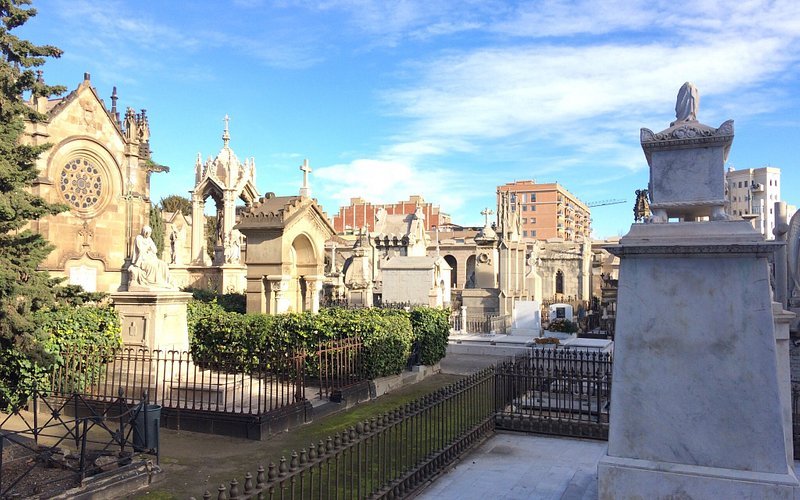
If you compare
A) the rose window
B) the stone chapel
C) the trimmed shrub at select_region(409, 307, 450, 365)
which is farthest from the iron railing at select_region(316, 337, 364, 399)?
the rose window

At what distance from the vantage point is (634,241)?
5.13 metres

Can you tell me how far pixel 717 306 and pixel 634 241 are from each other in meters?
0.88

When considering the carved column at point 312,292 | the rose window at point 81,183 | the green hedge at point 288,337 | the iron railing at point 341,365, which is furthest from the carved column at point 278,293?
the rose window at point 81,183

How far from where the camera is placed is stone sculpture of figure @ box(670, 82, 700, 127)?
5465 mm

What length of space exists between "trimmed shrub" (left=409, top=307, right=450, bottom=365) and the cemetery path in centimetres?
453

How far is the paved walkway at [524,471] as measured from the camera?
669cm

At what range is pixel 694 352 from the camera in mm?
4910

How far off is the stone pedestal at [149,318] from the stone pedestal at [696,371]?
996 centimetres

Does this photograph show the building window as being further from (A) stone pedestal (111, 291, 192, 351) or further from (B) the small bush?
(A) stone pedestal (111, 291, 192, 351)

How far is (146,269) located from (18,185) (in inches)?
114

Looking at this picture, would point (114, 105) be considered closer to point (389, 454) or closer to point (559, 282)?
point (389, 454)

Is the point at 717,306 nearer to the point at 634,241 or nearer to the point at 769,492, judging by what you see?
the point at 634,241

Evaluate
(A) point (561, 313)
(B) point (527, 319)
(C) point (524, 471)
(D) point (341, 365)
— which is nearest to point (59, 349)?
(D) point (341, 365)

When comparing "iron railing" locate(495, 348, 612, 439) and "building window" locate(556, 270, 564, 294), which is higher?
"building window" locate(556, 270, 564, 294)
